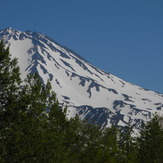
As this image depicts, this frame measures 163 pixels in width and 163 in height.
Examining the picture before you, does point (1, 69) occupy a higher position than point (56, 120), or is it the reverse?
point (56, 120)

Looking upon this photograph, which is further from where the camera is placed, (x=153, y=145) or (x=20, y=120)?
(x=153, y=145)

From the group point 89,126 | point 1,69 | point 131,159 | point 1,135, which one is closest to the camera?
point 1,135

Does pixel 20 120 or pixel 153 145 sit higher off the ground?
pixel 153 145

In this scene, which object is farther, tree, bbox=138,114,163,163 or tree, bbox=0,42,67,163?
tree, bbox=138,114,163,163

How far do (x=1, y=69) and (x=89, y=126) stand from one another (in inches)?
1418

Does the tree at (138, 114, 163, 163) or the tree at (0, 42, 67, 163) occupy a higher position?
the tree at (138, 114, 163, 163)

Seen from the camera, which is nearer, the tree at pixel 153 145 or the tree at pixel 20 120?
the tree at pixel 20 120

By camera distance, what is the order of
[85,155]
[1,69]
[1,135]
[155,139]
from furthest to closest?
[85,155] < [155,139] < [1,69] < [1,135]

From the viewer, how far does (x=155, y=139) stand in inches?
1785

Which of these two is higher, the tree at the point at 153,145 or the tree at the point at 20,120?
the tree at the point at 153,145

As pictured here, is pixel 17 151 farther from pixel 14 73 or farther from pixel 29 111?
pixel 14 73

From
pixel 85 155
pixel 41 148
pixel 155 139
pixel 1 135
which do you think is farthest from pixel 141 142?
pixel 1 135

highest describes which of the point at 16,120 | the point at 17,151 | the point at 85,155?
the point at 85,155

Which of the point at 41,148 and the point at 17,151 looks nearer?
the point at 17,151
